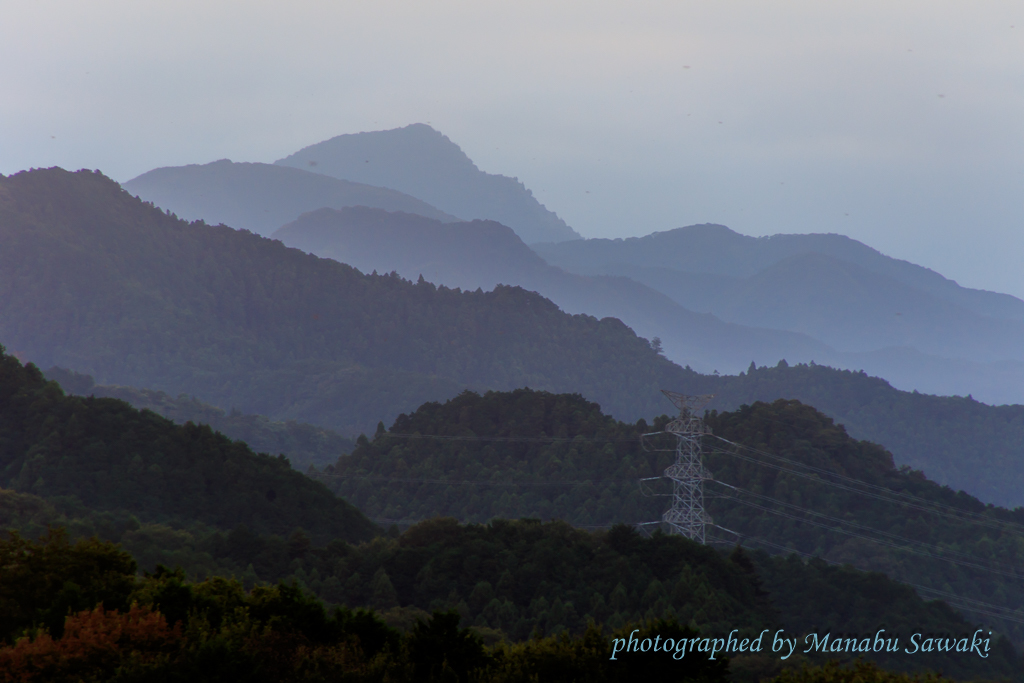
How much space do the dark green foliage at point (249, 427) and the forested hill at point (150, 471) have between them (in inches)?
2680

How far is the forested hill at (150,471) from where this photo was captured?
75.1 m

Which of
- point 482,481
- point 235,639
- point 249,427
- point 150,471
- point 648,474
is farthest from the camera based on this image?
point 249,427

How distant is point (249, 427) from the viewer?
162625 millimetres

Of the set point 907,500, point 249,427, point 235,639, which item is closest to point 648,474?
point 907,500

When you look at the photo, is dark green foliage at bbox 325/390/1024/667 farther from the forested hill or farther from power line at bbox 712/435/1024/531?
the forested hill

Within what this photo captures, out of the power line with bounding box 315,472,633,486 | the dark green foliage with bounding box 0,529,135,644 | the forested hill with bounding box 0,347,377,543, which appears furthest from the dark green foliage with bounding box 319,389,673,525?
the dark green foliage with bounding box 0,529,135,644

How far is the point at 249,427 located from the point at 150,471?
8710 centimetres

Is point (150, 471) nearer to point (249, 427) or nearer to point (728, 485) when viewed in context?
point (728, 485)

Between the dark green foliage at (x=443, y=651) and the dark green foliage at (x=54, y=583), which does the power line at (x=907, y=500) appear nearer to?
the dark green foliage at (x=443, y=651)

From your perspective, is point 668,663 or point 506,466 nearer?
point 668,663

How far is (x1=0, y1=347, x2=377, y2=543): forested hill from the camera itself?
246 ft

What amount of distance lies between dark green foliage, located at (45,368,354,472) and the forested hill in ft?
223

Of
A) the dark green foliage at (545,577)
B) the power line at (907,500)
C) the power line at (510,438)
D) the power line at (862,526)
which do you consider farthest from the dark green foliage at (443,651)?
the power line at (510,438)

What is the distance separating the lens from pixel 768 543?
9606 cm
